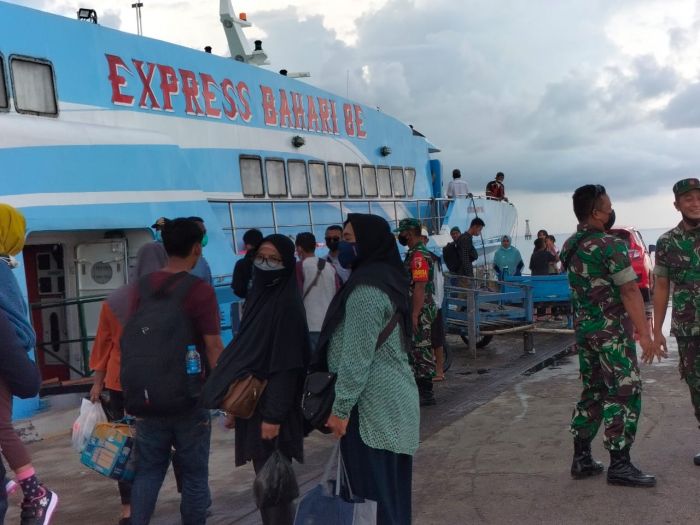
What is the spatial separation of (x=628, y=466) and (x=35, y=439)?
209 inches

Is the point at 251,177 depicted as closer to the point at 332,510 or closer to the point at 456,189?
the point at 456,189

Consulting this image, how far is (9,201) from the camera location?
7.95 meters

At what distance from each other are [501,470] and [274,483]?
8.41ft

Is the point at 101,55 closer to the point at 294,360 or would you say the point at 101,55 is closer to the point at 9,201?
the point at 9,201

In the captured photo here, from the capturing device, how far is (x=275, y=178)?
13.0 m

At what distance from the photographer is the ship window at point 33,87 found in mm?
8617

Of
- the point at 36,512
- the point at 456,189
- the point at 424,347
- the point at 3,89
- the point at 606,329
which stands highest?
the point at 3,89

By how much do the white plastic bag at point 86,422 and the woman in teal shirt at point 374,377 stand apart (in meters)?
1.73

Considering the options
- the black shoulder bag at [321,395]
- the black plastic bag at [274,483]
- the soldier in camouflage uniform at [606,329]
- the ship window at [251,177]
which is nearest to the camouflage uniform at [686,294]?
the soldier in camouflage uniform at [606,329]

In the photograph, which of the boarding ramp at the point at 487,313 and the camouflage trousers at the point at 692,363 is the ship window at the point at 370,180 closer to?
the boarding ramp at the point at 487,313

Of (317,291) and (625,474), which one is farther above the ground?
(317,291)

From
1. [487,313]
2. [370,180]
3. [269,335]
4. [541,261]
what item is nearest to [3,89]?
[269,335]

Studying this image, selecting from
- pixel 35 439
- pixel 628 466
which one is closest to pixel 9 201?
pixel 35 439

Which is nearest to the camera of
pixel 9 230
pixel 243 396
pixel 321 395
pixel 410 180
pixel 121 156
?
pixel 321 395
